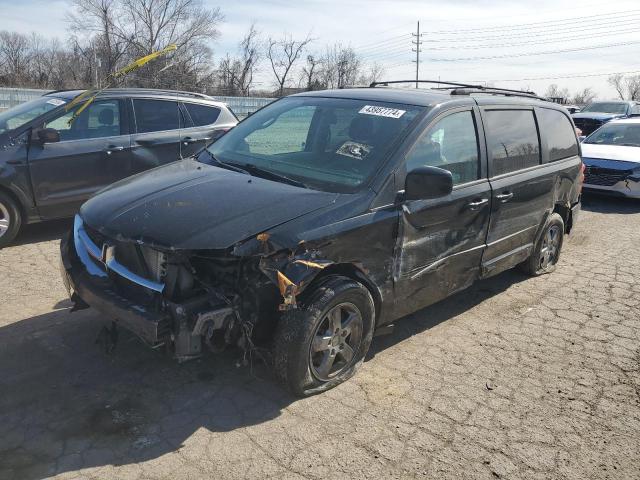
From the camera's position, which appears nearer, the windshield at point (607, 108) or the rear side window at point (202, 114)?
the rear side window at point (202, 114)

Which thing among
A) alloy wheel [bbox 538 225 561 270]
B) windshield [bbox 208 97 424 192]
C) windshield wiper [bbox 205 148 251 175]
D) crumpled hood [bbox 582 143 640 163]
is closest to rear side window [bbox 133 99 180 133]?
windshield [bbox 208 97 424 192]

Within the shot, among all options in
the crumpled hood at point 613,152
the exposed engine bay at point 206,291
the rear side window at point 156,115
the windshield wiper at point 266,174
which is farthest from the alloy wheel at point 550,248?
the crumpled hood at point 613,152

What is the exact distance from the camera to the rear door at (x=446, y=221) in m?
3.77

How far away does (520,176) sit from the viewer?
4.86 m

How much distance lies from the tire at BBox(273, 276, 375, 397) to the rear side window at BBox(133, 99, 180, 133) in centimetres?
458

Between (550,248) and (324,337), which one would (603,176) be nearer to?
(550,248)

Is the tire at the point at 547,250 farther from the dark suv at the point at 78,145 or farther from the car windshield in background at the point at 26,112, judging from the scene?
the car windshield in background at the point at 26,112

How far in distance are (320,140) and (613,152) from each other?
854 cm

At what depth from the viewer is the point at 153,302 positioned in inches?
120

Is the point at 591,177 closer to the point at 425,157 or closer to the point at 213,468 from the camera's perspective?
the point at 425,157

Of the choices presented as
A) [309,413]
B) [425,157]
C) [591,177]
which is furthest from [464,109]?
[591,177]

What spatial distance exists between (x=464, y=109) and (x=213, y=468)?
3.13 metres

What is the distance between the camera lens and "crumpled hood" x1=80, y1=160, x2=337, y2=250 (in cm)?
301

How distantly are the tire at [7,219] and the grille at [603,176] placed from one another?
933 centimetres
